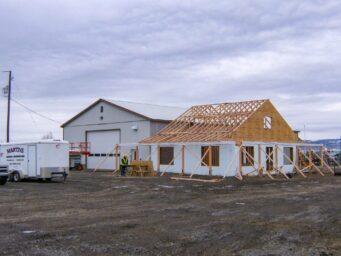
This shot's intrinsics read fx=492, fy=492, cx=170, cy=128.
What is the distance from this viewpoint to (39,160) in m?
26.1

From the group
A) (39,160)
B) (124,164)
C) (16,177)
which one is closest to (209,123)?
(124,164)

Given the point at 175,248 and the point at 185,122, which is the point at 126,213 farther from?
the point at 185,122

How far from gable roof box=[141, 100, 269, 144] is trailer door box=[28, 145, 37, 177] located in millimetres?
9788

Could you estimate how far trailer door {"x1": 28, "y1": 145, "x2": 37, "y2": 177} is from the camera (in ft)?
86.2

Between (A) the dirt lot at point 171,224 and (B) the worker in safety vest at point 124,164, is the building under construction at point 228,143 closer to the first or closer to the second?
(B) the worker in safety vest at point 124,164

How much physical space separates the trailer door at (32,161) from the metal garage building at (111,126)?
12.5m

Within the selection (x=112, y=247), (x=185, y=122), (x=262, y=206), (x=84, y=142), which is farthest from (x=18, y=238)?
(x=84, y=142)

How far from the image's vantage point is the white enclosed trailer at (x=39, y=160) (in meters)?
26.1

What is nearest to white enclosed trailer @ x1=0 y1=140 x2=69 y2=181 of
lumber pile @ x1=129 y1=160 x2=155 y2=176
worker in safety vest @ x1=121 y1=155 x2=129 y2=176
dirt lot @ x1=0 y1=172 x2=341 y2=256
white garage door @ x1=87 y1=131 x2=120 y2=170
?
worker in safety vest @ x1=121 y1=155 x2=129 y2=176

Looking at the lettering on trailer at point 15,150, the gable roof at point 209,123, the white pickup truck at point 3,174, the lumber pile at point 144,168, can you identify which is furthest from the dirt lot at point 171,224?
the lumber pile at point 144,168

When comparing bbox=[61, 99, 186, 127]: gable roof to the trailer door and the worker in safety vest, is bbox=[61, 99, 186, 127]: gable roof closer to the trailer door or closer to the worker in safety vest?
the worker in safety vest

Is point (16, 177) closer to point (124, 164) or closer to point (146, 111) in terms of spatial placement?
point (124, 164)

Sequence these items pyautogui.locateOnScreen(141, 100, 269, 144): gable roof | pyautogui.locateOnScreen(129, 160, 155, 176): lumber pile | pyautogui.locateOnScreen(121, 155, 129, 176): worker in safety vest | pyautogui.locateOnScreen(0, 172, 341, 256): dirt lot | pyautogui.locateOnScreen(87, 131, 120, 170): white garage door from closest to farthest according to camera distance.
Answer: pyautogui.locateOnScreen(0, 172, 341, 256): dirt lot, pyautogui.locateOnScreen(141, 100, 269, 144): gable roof, pyautogui.locateOnScreen(121, 155, 129, 176): worker in safety vest, pyautogui.locateOnScreen(129, 160, 155, 176): lumber pile, pyautogui.locateOnScreen(87, 131, 120, 170): white garage door

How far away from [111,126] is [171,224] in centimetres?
3136
